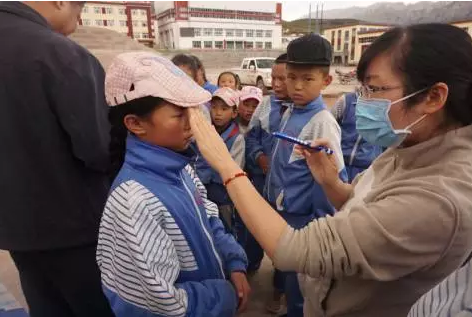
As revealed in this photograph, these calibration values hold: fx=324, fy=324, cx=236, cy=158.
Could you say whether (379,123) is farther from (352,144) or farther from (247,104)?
(247,104)

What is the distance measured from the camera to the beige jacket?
82 centimetres

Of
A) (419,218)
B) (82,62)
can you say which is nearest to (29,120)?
(82,62)

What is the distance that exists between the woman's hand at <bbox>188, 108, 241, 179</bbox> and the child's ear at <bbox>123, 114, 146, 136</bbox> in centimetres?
17

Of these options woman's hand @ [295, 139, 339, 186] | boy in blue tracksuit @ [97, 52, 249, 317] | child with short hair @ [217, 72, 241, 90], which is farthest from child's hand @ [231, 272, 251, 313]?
child with short hair @ [217, 72, 241, 90]

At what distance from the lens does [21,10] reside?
1194mm

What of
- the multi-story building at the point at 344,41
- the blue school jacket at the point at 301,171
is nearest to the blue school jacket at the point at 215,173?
the blue school jacket at the point at 301,171

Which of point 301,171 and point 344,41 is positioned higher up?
point 344,41

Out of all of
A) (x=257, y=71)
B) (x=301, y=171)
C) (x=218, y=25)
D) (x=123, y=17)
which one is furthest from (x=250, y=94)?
(x=123, y=17)

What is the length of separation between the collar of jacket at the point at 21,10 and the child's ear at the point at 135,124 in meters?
0.55

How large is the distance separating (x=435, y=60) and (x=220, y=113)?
1714 millimetres

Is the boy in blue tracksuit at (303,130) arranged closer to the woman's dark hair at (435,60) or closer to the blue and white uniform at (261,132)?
the blue and white uniform at (261,132)

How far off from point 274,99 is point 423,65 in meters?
1.51

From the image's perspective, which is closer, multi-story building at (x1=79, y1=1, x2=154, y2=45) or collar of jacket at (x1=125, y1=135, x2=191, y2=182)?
collar of jacket at (x1=125, y1=135, x2=191, y2=182)

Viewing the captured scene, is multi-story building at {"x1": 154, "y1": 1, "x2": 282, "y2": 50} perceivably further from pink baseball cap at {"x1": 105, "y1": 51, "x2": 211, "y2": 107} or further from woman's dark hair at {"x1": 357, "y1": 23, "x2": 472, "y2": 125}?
woman's dark hair at {"x1": 357, "y1": 23, "x2": 472, "y2": 125}
